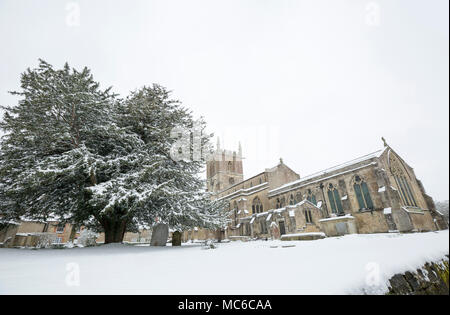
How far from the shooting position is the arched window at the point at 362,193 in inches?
816

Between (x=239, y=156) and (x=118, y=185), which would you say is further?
(x=239, y=156)

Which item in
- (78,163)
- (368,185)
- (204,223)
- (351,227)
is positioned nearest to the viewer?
(78,163)

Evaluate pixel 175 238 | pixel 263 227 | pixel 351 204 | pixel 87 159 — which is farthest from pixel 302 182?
pixel 87 159

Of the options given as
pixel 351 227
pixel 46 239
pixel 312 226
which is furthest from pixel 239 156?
pixel 46 239

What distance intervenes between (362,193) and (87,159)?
26.3 m

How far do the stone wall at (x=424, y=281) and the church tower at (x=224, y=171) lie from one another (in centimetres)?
4306

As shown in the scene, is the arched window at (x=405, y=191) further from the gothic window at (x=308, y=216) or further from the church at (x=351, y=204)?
the gothic window at (x=308, y=216)

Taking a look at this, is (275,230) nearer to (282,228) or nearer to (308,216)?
(282,228)

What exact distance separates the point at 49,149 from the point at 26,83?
4099 millimetres

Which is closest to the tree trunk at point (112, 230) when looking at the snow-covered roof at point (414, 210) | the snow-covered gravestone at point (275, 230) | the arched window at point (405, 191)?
the snow-covered gravestone at point (275, 230)

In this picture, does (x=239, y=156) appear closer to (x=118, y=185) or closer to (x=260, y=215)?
(x=260, y=215)

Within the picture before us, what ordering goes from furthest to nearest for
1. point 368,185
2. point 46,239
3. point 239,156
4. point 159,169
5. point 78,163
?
point 239,156 → point 46,239 → point 368,185 → point 159,169 → point 78,163

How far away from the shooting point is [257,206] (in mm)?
32375

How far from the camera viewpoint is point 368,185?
21031mm
